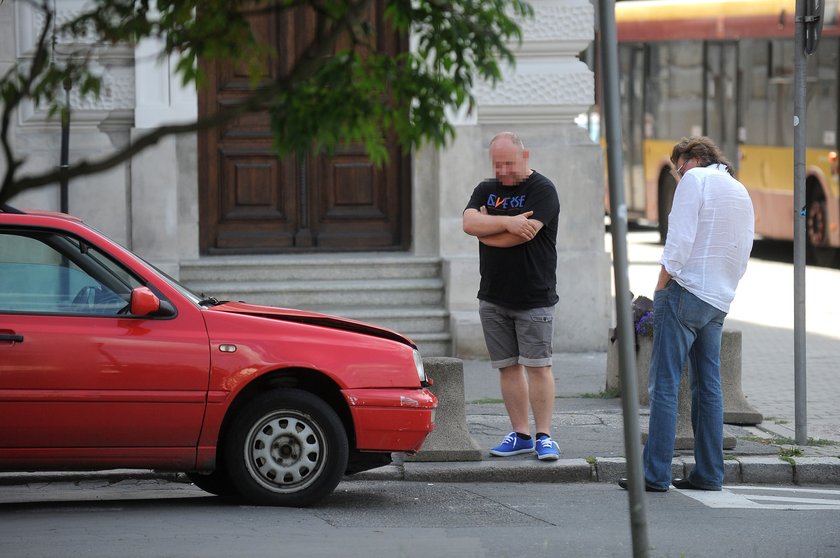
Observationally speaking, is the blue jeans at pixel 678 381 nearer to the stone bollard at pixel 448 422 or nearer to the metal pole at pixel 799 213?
the stone bollard at pixel 448 422

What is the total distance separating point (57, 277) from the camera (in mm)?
7551

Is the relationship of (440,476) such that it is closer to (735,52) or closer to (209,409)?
(209,409)

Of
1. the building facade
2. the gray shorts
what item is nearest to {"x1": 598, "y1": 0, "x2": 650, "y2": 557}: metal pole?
the gray shorts

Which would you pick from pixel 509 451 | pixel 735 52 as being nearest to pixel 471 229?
pixel 509 451

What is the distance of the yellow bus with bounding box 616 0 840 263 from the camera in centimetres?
2136

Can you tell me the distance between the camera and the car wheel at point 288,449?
24.9 feet

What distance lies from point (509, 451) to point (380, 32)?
5948 mm

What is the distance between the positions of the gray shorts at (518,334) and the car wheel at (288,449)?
165 cm

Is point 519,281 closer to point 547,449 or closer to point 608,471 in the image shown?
point 547,449

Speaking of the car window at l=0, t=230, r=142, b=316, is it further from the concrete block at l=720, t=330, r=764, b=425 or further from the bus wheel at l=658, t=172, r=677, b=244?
the bus wheel at l=658, t=172, r=677, b=244

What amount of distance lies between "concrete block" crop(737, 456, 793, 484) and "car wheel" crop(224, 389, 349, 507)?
258 centimetres

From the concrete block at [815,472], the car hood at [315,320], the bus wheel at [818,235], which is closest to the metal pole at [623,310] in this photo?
the car hood at [315,320]

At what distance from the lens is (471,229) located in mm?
8977

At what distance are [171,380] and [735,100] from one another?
17.8m
